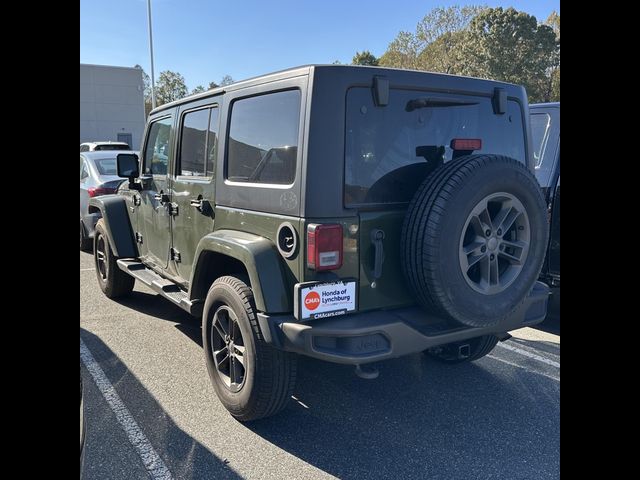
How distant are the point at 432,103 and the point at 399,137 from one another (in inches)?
12.0

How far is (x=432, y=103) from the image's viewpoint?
2.83m

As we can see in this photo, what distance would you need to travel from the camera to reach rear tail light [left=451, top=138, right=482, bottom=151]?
286 cm

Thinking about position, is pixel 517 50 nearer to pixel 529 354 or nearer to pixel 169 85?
pixel 529 354

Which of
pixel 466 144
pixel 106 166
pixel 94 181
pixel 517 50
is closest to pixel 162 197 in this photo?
pixel 466 144

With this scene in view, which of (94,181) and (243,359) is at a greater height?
(94,181)

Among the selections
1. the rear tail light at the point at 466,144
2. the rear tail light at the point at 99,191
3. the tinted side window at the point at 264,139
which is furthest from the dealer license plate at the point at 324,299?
the rear tail light at the point at 99,191

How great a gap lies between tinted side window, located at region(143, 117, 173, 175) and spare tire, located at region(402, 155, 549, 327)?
2.51 m

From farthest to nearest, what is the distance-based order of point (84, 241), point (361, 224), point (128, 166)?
point (84, 241) < point (128, 166) < point (361, 224)

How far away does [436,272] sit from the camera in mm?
2475

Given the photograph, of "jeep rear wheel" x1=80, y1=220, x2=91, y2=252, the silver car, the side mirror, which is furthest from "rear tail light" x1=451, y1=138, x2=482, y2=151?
"jeep rear wheel" x1=80, y1=220, x2=91, y2=252

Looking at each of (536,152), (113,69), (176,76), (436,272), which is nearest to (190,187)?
(436,272)

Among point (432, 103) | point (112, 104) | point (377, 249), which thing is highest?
point (112, 104)

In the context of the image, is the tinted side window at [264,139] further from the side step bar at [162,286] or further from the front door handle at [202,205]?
the side step bar at [162,286]

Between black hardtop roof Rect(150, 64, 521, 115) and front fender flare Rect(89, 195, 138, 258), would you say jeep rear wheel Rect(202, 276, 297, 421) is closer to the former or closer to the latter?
black hardtop roof Rect(150, 64, 521, 115)
